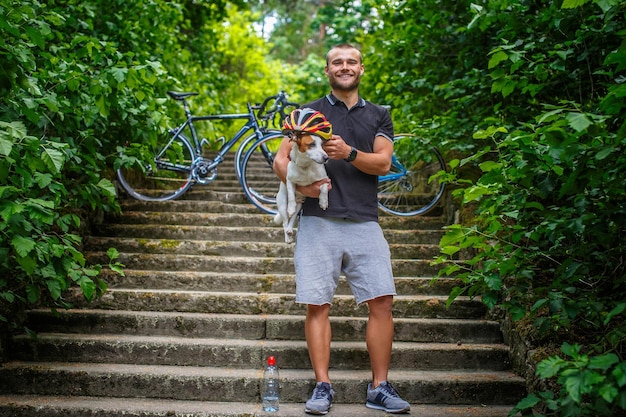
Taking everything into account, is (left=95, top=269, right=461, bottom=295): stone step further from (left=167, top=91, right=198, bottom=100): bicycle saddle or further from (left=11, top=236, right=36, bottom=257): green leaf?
(left=167, top=91, right=198, bottom=100): bicycle saddle

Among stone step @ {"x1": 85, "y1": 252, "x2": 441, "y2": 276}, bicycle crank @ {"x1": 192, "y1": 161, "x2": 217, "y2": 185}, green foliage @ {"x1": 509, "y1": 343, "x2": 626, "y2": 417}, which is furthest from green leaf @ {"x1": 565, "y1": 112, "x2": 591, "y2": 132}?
bicycle crank @ {"x1": 192, "y1": 161, "x2": 217, "y2": 185}

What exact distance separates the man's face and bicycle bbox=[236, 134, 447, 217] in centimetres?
236

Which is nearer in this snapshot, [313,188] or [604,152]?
[604,152]

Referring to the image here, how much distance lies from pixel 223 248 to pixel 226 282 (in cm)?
58

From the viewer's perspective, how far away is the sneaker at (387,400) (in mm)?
A: 3578

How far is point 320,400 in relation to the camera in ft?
11.6

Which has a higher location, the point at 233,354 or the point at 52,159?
the point at 52,159

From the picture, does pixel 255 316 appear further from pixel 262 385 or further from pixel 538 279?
pixel 538 279

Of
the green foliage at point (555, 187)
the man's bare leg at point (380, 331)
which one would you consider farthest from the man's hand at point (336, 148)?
the man's bare leg at point (380, 331)

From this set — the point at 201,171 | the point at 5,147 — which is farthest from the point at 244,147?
the point at 5,147

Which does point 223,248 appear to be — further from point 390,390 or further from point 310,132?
point 310,132

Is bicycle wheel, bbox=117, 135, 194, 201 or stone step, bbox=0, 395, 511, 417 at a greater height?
bicycle wheel, bbox=117, 135, 194, 201

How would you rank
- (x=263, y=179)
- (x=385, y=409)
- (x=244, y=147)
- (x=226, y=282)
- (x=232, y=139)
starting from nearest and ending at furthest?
1. (x=385, y=409)
2. (x=226, y=282)
3. (x=244, y=147)
4. (x=232, y=139)
5. (x=263, y=179)

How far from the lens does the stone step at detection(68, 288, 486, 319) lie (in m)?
4.70
